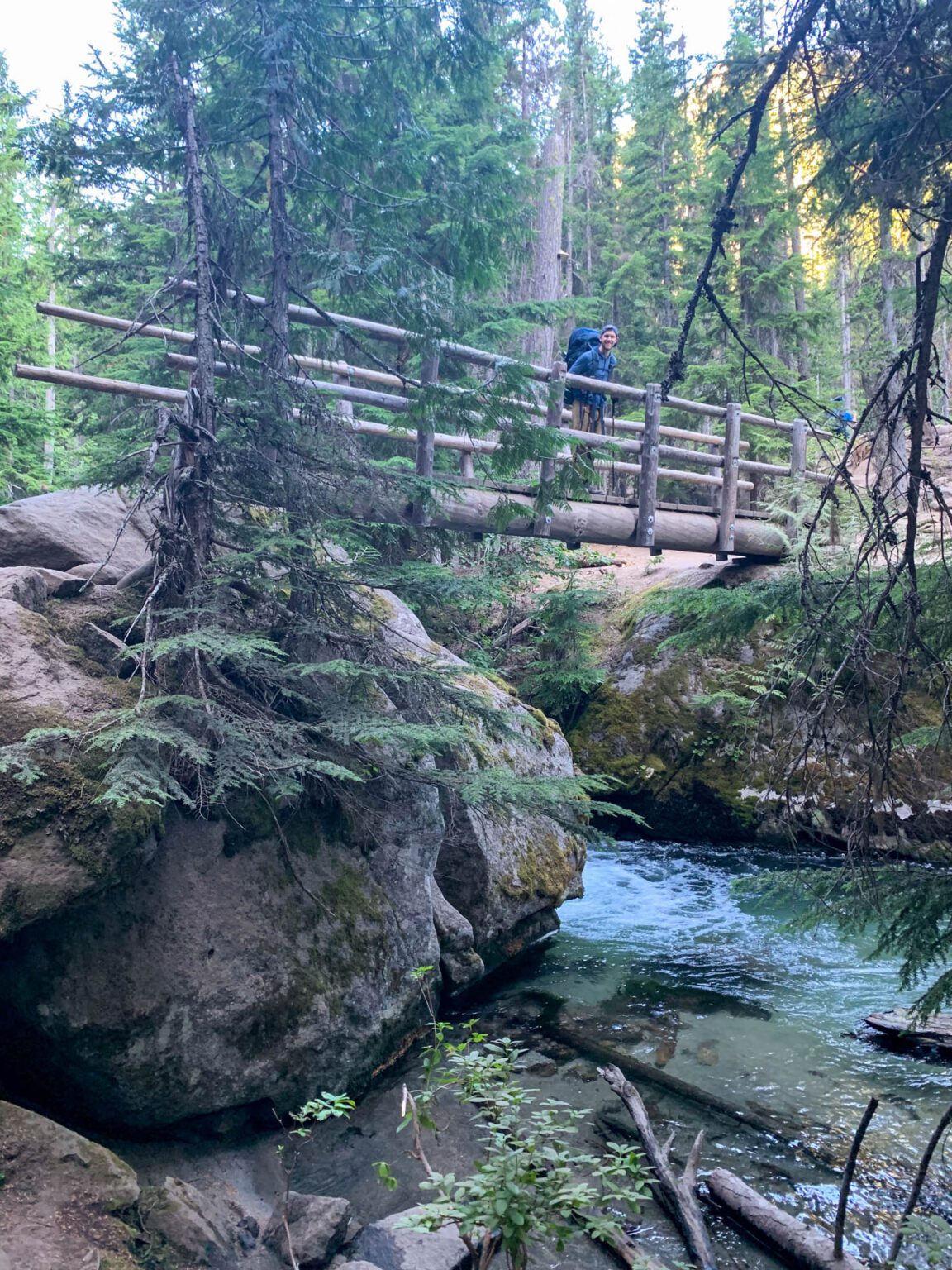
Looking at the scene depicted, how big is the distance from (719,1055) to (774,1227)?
1.73m

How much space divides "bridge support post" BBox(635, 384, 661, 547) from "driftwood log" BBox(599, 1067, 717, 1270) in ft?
24.7

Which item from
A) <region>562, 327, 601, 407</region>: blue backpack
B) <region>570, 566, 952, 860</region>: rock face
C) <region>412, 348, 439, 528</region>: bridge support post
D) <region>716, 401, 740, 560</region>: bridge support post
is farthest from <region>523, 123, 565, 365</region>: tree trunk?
<region>412, 348, 439, 528</region>: bridge support post

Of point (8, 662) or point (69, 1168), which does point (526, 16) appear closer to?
point (8, 662)

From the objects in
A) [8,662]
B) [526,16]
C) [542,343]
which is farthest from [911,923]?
[526,16]

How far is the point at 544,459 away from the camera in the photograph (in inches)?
238

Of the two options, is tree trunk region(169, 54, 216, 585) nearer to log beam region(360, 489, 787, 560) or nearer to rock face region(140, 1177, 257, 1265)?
log beam region(360, 489, 787, 560)

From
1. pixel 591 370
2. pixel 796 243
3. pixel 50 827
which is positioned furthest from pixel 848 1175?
pixel 796 243

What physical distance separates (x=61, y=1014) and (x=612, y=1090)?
291cm

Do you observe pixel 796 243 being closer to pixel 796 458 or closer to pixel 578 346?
pixel 796 458

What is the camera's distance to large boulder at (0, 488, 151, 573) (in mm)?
Answer: 5504

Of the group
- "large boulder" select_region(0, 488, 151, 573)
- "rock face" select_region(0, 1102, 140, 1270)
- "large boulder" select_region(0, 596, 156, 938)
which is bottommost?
"rock face" select_region(0, 1102, 140, 1270)

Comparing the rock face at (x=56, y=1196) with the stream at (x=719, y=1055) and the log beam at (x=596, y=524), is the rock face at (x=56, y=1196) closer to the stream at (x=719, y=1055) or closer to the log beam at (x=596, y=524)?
the stream at (x=719, y=1055)

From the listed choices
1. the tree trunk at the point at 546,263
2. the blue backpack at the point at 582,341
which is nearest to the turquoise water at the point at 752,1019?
the blue backpack at the point at 582,341

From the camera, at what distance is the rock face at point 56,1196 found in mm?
2678
